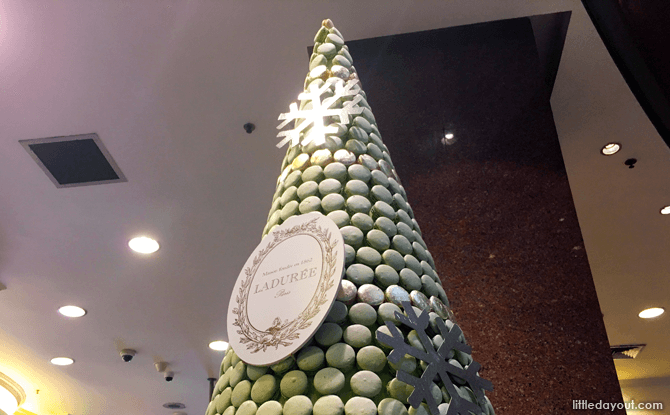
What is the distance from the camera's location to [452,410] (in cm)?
36

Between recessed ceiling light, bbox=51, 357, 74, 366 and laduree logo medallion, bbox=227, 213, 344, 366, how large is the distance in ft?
14.5

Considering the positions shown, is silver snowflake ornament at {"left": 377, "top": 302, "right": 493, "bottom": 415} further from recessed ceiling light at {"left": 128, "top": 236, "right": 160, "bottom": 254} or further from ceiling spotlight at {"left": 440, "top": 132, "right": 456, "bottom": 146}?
recessed ceiling light at {"left": 128, "top": 236, "right": 160, "bottom": 254}

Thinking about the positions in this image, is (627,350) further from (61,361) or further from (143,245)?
(61,361)

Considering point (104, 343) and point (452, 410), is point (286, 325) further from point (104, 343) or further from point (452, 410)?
point (104, 343)

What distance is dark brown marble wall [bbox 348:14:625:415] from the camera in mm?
985

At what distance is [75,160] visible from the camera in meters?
2.14

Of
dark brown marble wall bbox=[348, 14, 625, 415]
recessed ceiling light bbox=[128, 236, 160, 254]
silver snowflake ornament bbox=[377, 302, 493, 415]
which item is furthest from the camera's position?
recessed ceiling light bbox=[128, 236, 160, 254]

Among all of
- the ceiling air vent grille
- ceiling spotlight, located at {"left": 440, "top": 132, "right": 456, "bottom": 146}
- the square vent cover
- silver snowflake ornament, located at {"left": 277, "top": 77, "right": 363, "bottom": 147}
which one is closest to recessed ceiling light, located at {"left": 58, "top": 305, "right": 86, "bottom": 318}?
the square vent cover

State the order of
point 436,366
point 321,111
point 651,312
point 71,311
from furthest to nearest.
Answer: point 651,312 → point 71,311 → point 321,111 → point 436,366

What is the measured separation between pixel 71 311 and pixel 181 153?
1.92 m

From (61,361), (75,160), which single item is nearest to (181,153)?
(75,160)

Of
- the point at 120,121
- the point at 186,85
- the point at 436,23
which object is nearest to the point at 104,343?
the point at 120,121

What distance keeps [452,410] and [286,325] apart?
0.14 meters

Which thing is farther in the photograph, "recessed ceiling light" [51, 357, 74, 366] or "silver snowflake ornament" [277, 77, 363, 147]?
"recessed ceiling light" [51, 357, 74, 366]
